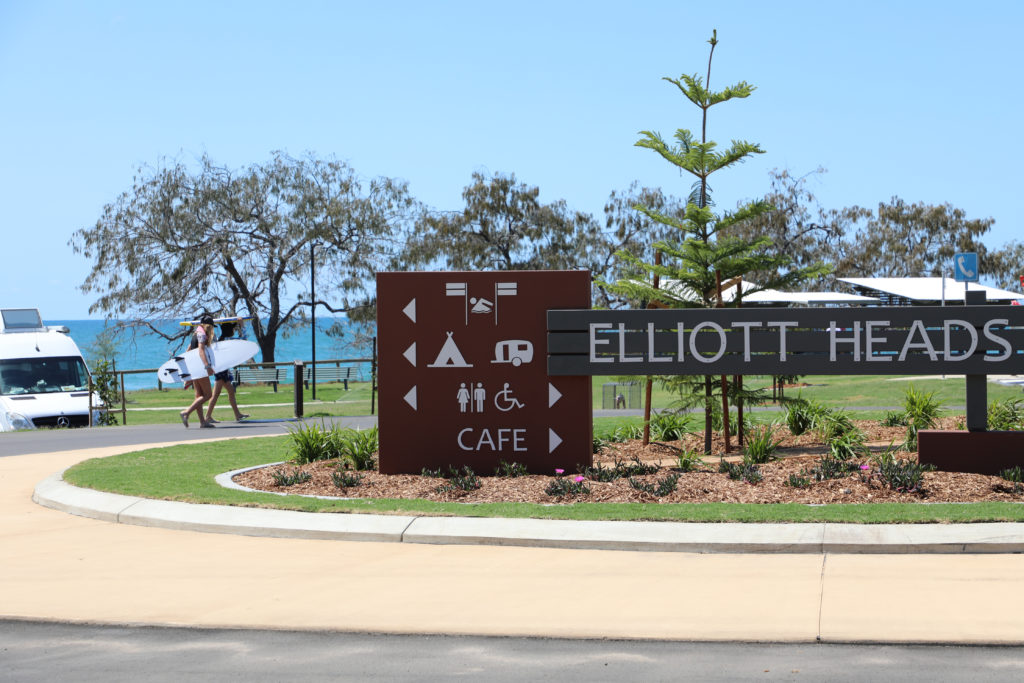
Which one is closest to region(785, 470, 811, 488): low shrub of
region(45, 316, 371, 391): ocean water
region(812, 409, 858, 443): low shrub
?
region(812, 409, 858, 443): low shrub

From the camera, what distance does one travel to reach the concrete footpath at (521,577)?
6289 millimetres

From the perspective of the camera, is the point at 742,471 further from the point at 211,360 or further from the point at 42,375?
the point at 42,375

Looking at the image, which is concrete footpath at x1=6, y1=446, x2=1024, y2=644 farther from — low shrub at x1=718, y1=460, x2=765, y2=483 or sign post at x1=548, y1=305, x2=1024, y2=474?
sign post at x1=548, y1=305, x2=1024, y2=474

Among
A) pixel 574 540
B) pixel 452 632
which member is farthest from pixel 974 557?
pixel 452 632

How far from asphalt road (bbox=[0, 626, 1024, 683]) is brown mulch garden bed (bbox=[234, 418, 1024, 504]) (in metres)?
4.18

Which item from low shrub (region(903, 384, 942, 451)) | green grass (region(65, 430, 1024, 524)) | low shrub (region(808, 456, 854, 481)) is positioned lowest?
green grass (region(65, 430, 1024, 524))

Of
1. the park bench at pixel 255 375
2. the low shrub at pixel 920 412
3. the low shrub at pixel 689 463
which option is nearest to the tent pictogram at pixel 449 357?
the low shrub at pixel 689 463

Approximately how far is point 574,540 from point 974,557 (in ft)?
9.44

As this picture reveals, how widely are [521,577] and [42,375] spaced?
19.2 meters

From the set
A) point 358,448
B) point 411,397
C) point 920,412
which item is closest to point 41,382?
point 358,448

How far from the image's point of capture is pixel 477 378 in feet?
38.1

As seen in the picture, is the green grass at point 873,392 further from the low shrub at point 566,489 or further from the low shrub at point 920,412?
the low shrub at point 566,489

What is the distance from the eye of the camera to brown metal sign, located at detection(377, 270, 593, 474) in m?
11.6

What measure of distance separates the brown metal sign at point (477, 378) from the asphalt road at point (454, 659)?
18.0 feet
